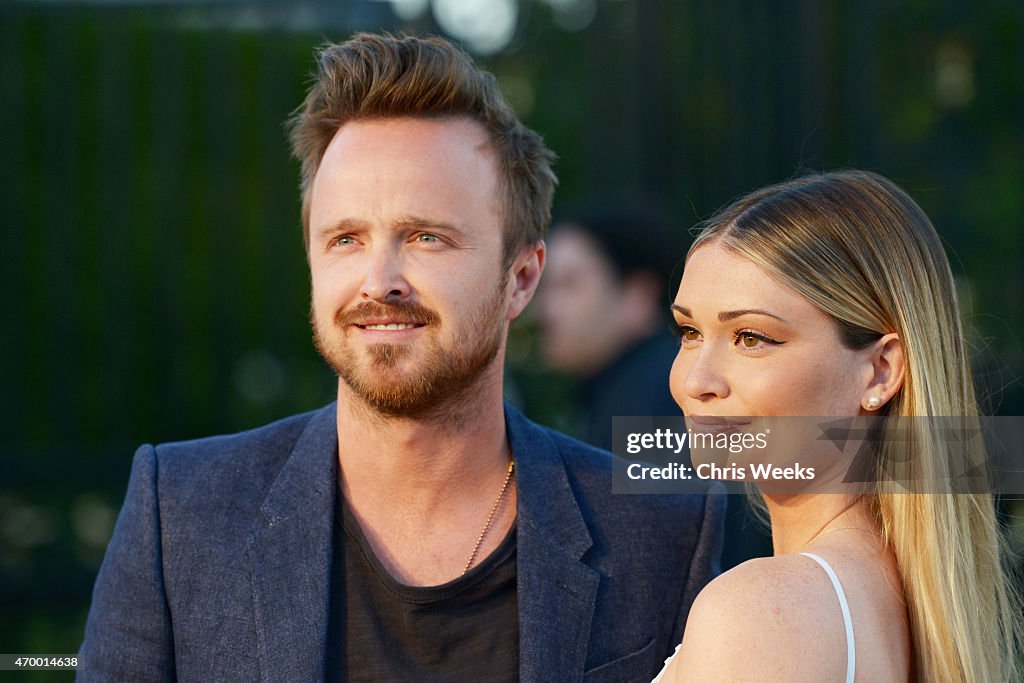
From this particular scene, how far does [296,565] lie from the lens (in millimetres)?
2303

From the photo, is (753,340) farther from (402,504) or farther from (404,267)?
(402,504)

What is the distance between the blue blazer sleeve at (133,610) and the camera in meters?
2.21

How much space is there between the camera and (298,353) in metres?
5.17

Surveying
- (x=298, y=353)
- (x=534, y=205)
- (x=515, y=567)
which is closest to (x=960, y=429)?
(x=515, y=567)

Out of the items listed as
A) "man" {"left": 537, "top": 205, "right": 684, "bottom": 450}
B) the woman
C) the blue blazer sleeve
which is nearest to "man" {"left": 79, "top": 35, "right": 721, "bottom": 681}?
the blue blazer sleeve

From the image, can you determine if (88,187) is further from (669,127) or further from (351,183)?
(351,183)

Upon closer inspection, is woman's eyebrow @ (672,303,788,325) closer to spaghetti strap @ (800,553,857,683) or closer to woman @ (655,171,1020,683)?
woman @ (655,171,1020,683)

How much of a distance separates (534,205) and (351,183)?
0.49m

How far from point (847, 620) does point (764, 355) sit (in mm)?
428

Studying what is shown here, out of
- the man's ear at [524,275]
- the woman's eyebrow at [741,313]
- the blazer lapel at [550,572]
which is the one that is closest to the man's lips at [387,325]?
the man's ear at [524,275]

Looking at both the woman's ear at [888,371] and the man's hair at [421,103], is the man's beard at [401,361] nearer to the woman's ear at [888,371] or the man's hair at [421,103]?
the man's hair at [421,103]

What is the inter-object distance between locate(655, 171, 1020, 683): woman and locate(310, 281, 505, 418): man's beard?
495 mm

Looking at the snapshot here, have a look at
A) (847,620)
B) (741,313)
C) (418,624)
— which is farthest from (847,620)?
(418,624)

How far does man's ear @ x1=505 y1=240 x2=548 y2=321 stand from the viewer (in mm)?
2617
